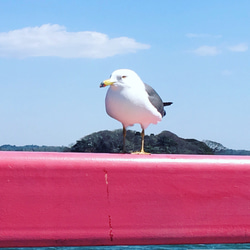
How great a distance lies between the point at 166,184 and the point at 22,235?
54 centimetres

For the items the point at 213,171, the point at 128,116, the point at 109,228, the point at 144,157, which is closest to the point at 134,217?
the point at 109,228

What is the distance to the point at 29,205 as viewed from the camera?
1719 mm

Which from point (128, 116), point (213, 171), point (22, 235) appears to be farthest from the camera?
point (128, 116)

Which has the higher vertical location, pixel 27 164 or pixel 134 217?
pixel 27 164

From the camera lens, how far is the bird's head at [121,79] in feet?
8.60

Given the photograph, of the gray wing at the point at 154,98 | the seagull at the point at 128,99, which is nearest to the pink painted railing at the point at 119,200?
the seagull at the point at 128,99

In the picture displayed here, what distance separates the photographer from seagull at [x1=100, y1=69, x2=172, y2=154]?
259 cm

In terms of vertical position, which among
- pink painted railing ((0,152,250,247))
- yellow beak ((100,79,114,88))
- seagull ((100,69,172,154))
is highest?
yellow beak ((100,79,114,88))

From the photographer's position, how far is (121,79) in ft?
8.65

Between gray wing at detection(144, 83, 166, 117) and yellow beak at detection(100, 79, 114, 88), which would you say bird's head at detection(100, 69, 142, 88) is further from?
gray wing at detection(144, 83, 166, 117)

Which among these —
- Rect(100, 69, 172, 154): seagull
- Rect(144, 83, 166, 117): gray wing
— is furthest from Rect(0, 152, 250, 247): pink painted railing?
Rect(144, 83, 166, 117): gray wing

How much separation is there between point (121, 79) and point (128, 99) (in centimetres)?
12

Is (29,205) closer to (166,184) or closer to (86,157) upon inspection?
(86,157)

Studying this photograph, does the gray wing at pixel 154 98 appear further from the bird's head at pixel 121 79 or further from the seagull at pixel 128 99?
Answer: the bird's head at pixel 121 79
